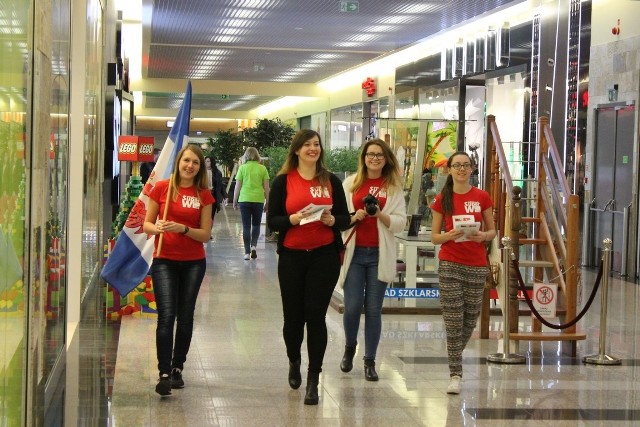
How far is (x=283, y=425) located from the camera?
217 inches

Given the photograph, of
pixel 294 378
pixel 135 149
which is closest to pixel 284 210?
pixel 294 378

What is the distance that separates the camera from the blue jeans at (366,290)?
658cm

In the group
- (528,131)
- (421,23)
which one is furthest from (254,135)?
(528,131)

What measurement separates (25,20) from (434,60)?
15804 millimetres

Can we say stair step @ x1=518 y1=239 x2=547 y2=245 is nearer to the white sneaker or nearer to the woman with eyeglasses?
the woman with eyeglasses

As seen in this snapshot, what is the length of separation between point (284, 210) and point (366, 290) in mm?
900

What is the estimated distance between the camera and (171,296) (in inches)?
239

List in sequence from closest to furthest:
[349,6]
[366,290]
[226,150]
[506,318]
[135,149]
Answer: [366,290] < [506,318] < [135,149] < [349,6] < [226,150]

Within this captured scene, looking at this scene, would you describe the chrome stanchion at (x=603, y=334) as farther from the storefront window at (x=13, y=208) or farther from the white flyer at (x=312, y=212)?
the storefront window at (x=13, y=208)

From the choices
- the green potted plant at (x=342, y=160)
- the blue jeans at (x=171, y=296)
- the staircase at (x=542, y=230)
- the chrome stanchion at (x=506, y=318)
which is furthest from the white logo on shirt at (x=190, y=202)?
the green potted plant at (x=342, y=160)

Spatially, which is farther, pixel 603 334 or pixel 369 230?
pixel 603 334

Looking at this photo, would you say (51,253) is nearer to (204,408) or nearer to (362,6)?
(204,408)

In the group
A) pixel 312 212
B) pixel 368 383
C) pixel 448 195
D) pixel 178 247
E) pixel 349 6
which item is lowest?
pixel 368 383

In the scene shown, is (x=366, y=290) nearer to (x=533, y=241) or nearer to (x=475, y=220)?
(x=475, y=220)
